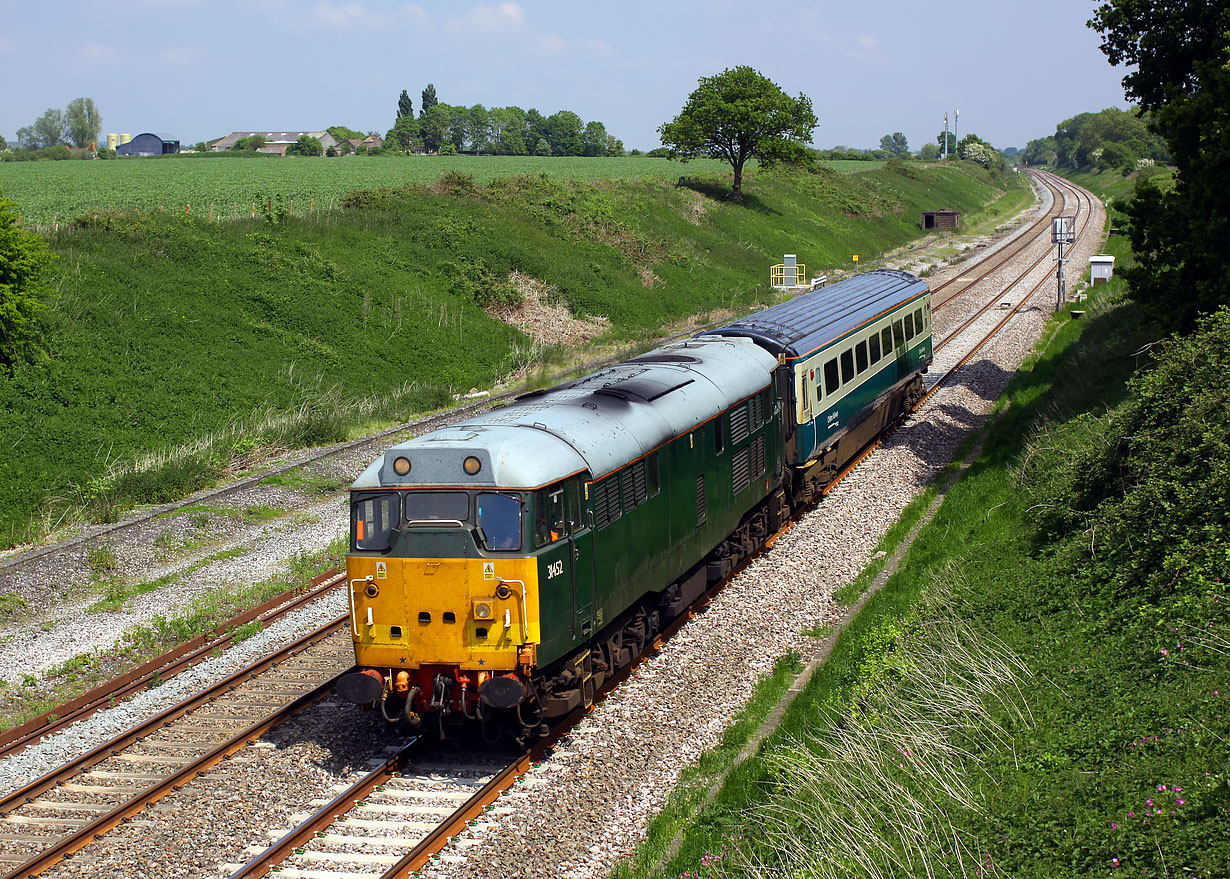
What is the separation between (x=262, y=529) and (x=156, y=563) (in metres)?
2.42

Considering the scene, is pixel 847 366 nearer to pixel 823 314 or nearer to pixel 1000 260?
pixel 823 314

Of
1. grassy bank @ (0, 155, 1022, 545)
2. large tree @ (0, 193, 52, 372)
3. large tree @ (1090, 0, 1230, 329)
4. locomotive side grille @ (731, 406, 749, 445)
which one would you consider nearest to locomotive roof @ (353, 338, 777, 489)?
locomotive side grille @ (731, 406, 749, 445)

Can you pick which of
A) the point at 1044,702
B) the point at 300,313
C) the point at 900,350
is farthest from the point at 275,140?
the point at 1044,702

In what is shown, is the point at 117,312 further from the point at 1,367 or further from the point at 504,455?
the point at 504,455

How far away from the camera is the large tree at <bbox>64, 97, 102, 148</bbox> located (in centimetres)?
16750

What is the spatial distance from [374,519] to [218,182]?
58470 millimetres

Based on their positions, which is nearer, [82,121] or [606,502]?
[606,502]

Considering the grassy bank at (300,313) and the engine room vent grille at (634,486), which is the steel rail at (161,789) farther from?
the grassy bank at (300,313)

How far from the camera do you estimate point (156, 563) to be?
19484mm

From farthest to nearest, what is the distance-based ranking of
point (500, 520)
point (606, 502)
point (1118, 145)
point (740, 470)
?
point (1118, 145)
point (740, 470)
point (606, 502)
point (500, 520)

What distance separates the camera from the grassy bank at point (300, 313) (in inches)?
984

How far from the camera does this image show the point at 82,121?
168000mm

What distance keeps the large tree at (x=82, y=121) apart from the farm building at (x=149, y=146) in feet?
94.7

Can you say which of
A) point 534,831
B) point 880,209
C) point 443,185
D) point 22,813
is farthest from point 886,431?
point 880,209
